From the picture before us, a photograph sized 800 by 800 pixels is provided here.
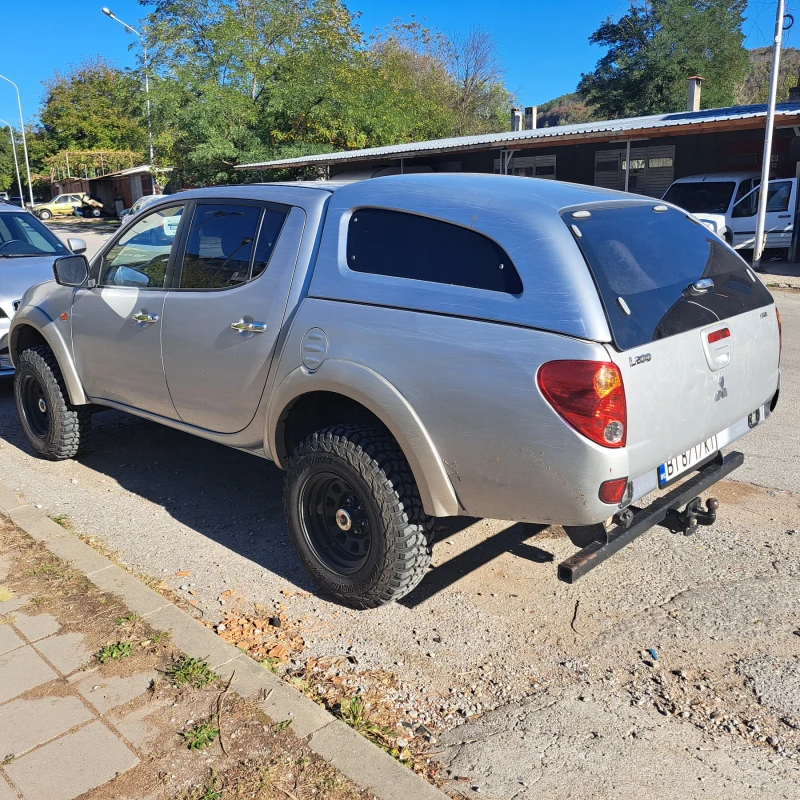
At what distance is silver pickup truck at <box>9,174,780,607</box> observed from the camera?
2.85m

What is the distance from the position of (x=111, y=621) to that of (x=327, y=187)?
223cm

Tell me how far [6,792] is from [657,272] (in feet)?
9.76

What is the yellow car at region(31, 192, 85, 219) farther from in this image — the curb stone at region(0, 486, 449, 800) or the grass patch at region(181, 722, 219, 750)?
the grass patch at region(181, 722, 219, 750)

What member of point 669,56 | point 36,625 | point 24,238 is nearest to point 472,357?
point 36,625

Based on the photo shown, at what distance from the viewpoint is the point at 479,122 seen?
5653cm

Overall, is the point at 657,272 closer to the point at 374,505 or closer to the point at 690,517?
the point at 690,517

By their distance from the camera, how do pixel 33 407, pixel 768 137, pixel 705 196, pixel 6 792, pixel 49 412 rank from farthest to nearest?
pixel 705 196 < pixel 768 137 < pixel 33 407 < pixel 49 412 < pixel 6 792

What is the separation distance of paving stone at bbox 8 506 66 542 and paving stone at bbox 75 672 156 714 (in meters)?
1.49

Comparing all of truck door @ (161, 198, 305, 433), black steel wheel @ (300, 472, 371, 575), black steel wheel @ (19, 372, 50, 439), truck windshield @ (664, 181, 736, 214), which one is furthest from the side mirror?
truck windshield @ (664, 181, 736, 214)

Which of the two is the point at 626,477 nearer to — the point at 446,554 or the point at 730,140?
the point at 446,554

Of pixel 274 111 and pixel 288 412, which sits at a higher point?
pixel 274 111

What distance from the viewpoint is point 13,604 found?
11.8 ft

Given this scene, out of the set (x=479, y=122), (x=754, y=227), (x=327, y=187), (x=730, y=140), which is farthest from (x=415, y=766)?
(x=479, y=122)

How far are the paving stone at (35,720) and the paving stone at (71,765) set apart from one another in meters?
0.06
